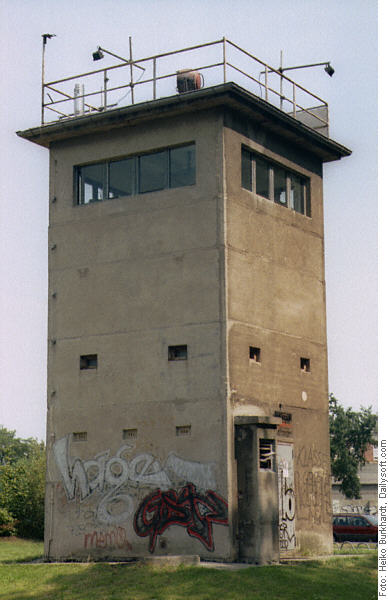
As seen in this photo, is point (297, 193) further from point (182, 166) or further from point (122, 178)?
point (122, 178)

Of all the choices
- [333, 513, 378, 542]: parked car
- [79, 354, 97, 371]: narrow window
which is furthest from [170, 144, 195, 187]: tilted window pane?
→ [333, 513, 378, 542]: parked car

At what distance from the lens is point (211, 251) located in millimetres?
26266

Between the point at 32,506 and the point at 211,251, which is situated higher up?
the point at 211,251

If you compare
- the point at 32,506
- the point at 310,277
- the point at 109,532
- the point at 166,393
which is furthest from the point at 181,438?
the point at 32,506

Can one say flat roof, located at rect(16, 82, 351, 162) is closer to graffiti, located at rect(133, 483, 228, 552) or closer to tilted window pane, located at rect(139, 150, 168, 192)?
tilted window pane, located at rect(139, 150, 168, 192)

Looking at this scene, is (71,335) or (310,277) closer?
(71,335)

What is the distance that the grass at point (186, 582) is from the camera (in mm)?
21141

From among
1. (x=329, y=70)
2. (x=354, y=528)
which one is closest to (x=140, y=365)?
(x=329, y=70)

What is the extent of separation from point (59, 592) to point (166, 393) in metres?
6.29

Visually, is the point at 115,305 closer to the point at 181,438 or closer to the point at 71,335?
the point at 71,335

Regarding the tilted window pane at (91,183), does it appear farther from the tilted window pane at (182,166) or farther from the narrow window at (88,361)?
the narrow window at (88,361)

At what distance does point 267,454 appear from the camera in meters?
25.5

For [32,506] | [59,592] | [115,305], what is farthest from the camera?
[32,506]

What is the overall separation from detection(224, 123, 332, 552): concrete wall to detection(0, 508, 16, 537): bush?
15.2 meters
